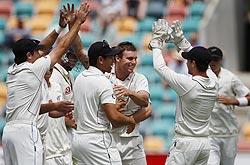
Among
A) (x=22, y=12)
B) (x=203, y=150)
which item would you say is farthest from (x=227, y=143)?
(x=22, y=12)

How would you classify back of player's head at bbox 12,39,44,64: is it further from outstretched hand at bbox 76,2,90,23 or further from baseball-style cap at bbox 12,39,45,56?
outstretched hand at bbox 76,2,90,23

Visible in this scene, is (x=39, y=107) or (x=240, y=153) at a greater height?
(x=39, y=107)

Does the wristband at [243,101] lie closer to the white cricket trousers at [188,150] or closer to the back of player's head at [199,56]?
the white cricket trousers at [188,150]

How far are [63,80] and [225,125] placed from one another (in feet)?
7.02

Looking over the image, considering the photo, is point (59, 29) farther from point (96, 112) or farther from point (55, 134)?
point (55, 134)

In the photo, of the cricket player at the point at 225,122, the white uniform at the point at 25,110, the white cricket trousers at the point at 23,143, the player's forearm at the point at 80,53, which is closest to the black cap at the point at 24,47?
the white uniform at the point at 25,110

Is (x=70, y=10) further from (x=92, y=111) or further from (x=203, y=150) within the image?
(x=203, y=150)

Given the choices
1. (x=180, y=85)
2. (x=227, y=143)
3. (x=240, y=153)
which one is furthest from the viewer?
(x=240, y=153)

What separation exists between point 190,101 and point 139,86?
59 centimetres

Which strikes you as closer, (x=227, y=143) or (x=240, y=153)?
(x=227, y=143)

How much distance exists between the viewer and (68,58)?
9805 mm

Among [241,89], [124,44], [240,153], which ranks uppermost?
[124,44]

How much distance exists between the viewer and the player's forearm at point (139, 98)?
916 centimetres

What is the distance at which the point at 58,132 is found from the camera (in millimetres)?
9438
